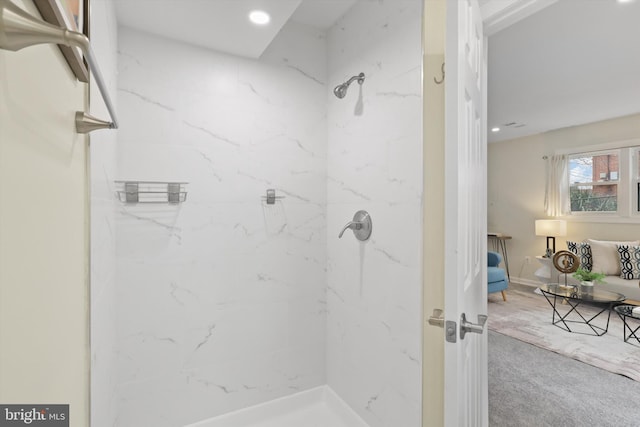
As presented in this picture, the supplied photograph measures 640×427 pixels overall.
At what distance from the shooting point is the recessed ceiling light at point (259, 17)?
1.57 metres

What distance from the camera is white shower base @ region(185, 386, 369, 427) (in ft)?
6.56

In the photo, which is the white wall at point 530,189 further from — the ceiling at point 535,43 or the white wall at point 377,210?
the white wall at point 377,210

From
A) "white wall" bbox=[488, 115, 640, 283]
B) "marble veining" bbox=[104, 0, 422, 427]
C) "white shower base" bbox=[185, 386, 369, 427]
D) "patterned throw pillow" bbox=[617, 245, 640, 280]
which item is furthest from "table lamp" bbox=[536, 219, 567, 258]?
"white shower base" bbox=[185, 386, 369, 427]

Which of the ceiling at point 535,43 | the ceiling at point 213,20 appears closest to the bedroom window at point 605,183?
the ceiling at point 535,43

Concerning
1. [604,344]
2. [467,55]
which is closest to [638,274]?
[604,344]

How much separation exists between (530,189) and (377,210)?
5.43 m

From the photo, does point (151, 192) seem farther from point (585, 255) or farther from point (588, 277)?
point (585, 255)

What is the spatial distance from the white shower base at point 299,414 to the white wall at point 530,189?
5.20 meters

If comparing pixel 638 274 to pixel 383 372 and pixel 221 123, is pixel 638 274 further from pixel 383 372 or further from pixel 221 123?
pixel 221 123

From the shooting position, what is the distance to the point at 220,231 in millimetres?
1982

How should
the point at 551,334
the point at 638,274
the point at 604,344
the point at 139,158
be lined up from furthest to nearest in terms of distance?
1. the point at 638,274
2. the point at 551,334
3. the point at 604,344
4. the point at 139,158

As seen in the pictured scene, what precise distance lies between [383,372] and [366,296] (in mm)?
412

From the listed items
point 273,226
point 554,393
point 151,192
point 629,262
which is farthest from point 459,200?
point 629,262

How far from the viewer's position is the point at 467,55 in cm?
104
